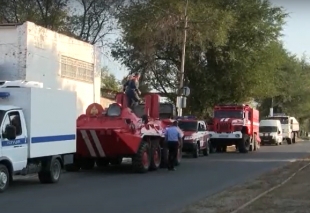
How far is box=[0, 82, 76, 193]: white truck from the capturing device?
16703mm

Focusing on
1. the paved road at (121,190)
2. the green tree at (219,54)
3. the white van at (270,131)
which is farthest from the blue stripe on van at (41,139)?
the white van at (270,131)

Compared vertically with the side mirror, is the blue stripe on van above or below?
below

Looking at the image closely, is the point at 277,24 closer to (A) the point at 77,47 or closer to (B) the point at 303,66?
(A) the point at 77,47

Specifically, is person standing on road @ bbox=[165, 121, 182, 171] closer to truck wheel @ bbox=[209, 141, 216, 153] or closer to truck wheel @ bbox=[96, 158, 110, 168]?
truck wheel @ bbox=[96, 158, 110, 168]

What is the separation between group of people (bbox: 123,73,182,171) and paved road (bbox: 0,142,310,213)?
549 millimetres

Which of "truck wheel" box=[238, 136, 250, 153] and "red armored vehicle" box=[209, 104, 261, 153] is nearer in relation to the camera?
"truck wheel" box=[238, 136, 250, 153]

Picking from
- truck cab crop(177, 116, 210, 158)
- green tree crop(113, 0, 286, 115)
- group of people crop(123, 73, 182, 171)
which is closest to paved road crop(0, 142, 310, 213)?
group of people crop(123, 73, 182, 171)

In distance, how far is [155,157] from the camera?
24453mm

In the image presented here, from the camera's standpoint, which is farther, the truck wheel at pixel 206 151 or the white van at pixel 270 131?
the white van at pixel 270 131

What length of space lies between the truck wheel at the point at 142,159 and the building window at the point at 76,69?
10.4m

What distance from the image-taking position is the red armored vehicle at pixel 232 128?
39156 millimetres

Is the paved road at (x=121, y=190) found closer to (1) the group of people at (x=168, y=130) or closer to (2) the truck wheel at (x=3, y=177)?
(2) the truck wheel at (x=3, y=177)

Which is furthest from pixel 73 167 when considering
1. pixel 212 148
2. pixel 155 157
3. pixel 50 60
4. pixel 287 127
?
pixel 287 127

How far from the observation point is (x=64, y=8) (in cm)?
4778
